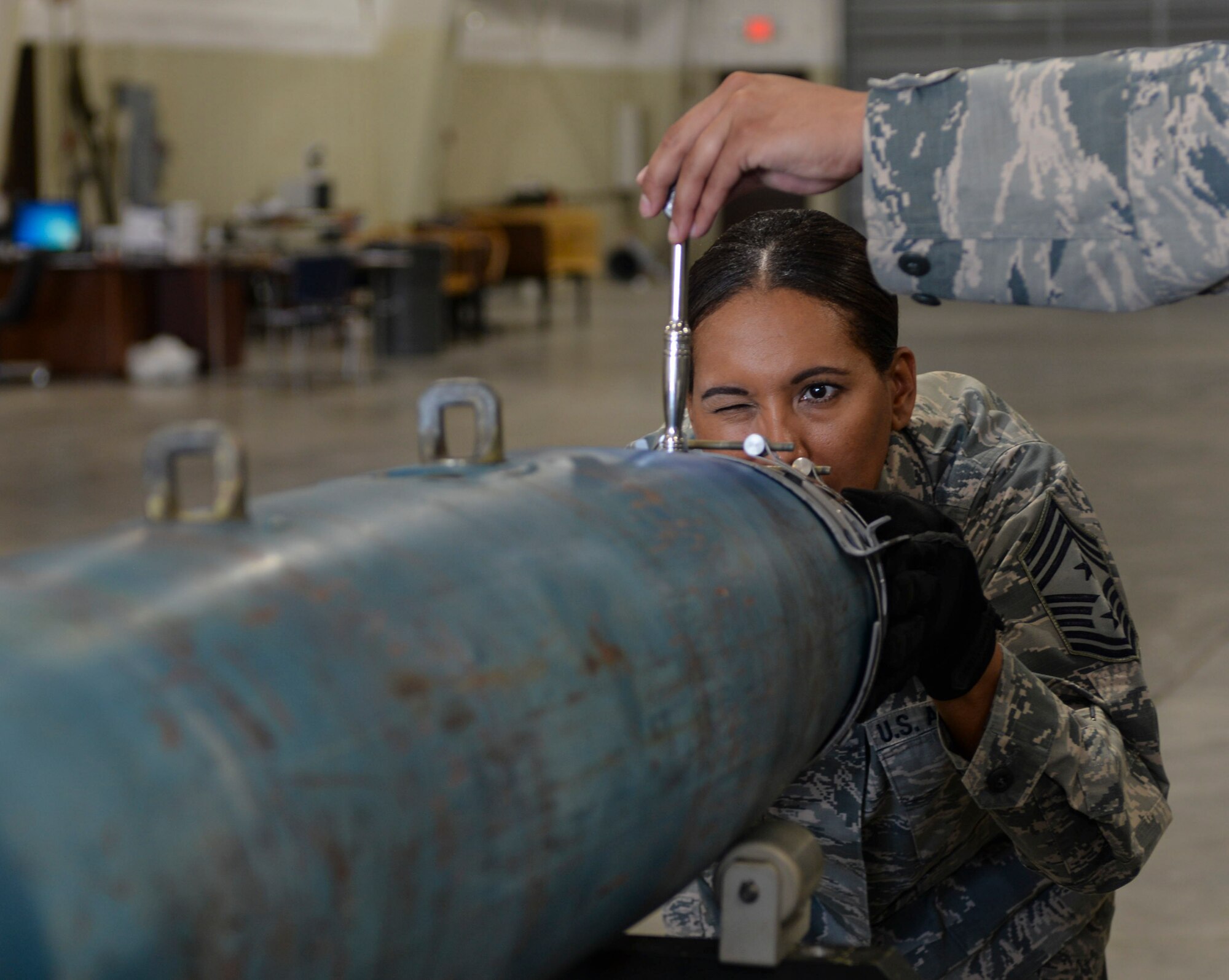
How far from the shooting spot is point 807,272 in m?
1.40

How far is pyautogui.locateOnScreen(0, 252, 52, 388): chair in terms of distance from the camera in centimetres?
874

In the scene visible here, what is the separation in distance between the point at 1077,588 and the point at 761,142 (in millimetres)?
658

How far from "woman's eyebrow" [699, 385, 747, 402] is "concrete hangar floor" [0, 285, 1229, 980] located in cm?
130

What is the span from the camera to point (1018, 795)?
1.06m

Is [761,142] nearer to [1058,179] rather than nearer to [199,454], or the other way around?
[1058,179]

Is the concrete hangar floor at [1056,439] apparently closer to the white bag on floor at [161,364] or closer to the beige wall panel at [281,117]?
the white bag on floor at [161,364]

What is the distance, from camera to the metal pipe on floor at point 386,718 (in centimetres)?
43

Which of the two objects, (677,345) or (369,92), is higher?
(369,92)

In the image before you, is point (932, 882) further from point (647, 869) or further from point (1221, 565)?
point (1221, 565)

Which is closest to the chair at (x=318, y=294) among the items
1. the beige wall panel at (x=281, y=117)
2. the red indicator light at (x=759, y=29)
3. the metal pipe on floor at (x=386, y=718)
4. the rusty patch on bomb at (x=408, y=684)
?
the beige wall panel at (x=281, y=117)

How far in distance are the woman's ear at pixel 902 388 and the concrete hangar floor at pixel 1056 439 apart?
1.12m

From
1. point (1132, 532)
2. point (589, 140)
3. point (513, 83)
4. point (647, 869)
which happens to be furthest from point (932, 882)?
point (589, 140)

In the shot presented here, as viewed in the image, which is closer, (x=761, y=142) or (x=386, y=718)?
(x=386, y=718)

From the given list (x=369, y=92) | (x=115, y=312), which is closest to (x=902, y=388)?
(x=115, y=312)
